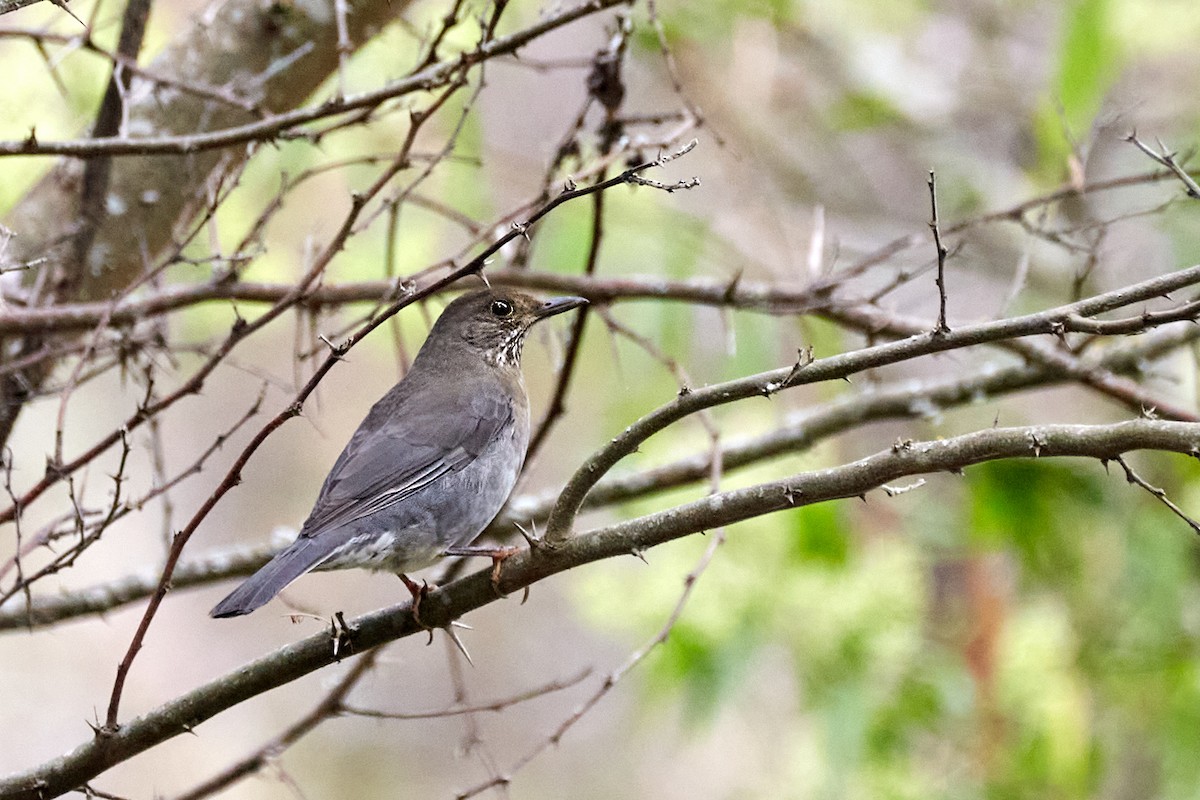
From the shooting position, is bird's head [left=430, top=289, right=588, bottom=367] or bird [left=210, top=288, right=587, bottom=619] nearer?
bird [left=210, top=288, right=587, bottom=619]

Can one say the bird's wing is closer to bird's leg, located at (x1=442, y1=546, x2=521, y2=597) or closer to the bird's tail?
the bird's tail

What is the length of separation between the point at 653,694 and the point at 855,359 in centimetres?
407

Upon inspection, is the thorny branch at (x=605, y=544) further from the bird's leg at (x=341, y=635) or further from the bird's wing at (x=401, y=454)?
the bird's wing at (x=401, y=454)

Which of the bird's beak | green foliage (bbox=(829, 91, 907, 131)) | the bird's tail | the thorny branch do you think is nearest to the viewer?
the thorny branch

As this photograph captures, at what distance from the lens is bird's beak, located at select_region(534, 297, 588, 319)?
441 centimetres

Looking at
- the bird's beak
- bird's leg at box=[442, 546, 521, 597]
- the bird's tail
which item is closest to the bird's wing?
the bird's tail

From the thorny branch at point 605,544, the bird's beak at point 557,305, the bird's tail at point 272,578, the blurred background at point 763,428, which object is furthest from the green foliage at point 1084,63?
the bird's tail at point 272,578

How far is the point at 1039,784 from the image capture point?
695 centimetres

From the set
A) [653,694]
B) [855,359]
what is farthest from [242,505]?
[855,359]

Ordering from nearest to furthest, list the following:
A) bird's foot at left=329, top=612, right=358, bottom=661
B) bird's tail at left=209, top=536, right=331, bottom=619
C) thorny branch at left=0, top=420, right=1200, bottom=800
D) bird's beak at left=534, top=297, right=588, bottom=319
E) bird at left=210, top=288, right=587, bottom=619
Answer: thorny branch at left=0, top=420, right=1200, bottom=800
bird's foot at left=329, top=612, right=358, bottom=661
bird's tail at left=209, top=536, right=331, bottom=619
bird at left=210, top=288, right=587, bottom=619
bird's beak at left=534, top=297, right=588, bottom=319

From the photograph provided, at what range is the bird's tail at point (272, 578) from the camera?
10.1ft

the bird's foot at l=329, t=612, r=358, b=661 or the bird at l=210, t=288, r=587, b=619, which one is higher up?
the bird at l=210, t=288, r=587, b=619

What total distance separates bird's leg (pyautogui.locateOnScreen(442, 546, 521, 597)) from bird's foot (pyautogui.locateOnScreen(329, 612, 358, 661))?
0.37 meters

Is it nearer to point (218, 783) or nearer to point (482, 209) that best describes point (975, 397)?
point (482, 209)
